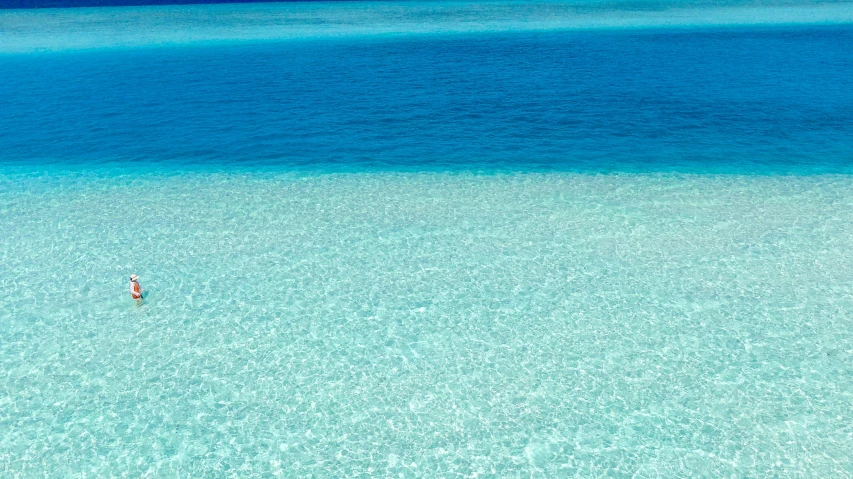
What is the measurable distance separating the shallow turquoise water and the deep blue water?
0.19m

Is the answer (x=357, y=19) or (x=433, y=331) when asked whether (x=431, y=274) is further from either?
(x=357, y=19)

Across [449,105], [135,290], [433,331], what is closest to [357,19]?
[449,105]

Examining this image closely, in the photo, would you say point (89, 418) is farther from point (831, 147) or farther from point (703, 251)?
point (831, 147)

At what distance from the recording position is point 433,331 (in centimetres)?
1320

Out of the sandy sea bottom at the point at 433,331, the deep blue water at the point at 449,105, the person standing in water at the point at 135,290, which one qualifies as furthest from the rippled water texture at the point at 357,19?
the person standing in water at the point at 135,290

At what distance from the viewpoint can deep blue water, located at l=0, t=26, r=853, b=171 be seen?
72.0 feet

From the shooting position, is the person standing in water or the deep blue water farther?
the deep blue water

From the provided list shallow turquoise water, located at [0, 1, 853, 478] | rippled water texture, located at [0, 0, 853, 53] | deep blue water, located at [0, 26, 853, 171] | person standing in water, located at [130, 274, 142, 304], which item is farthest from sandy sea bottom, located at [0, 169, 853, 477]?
rippled water texture, located at [0, 0, 853, 53]

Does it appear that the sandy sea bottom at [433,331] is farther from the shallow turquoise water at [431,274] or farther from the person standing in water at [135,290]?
the person standing in water at [135,290]

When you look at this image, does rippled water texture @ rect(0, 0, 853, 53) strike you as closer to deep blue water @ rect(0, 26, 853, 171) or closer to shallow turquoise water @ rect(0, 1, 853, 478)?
deep blue water @ rect(0, 26, 853, 171)

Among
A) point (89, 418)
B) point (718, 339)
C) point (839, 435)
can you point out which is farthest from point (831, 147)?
point (89, 418)

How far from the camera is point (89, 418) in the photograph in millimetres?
11141

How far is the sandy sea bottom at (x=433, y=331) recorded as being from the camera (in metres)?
10.5

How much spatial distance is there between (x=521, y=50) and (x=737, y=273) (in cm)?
2358
